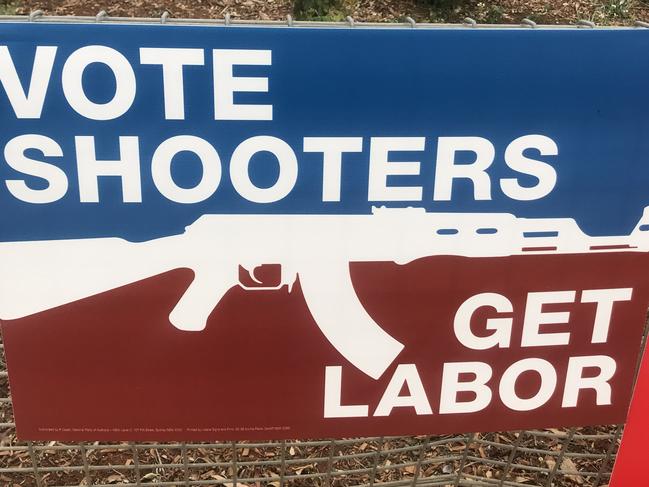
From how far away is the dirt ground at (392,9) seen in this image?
6.83 meters

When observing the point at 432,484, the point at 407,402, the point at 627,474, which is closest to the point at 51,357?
the point at 407,402

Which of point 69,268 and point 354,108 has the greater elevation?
point 354,108

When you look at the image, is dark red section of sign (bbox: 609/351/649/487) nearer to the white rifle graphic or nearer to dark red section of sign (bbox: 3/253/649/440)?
dark red section of sign (bbox: 3/253/649/440)

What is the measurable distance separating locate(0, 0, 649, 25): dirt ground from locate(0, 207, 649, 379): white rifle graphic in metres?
5.02

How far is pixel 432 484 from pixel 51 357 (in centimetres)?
125

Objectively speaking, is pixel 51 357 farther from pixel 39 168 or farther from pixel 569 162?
pixel 569 162

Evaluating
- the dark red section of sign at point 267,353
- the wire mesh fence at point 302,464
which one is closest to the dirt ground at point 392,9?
the wire mesh fence at point 302,464

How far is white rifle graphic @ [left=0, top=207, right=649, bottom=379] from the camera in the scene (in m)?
1.61

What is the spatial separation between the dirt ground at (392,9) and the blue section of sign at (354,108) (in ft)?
16.5

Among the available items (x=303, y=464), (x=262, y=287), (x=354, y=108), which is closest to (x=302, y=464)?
(x=303, y=464)

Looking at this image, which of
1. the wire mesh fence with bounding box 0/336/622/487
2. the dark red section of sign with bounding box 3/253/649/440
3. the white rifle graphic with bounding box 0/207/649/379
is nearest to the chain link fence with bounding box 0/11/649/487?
the wire mesh fence with bounding box 0/336/622/487

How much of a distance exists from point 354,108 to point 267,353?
64 centimetres

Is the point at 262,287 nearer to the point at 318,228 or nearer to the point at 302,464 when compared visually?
the point at 318,228

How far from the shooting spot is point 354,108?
59.6 inches
